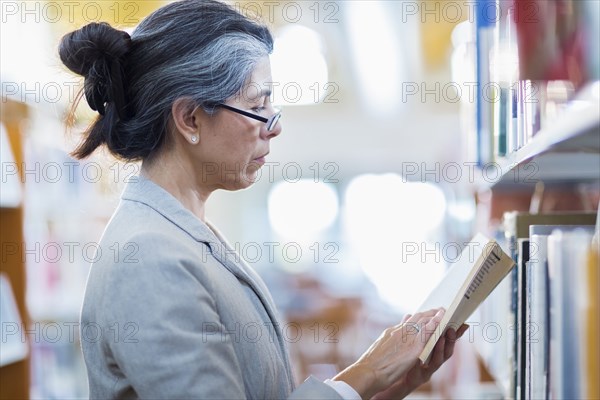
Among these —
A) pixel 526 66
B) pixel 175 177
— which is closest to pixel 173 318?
pixel 175 177

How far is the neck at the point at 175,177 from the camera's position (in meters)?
1.37

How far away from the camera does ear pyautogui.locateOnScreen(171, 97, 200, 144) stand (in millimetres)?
1351

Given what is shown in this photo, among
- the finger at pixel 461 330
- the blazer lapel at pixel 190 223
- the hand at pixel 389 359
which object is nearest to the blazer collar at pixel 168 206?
the blazer lapel at pixel 190 223

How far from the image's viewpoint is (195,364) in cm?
111

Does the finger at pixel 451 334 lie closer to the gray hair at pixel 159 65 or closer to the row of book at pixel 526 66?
the row of book at pixel 526 66

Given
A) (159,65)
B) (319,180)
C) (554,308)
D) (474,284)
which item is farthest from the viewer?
(319,180)

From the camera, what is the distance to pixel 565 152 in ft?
4.32

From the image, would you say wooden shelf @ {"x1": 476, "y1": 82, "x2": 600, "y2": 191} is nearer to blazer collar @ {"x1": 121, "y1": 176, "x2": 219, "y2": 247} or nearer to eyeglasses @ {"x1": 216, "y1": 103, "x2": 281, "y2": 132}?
eyeglasses @ {"x1": 216, "y1": 103, "x2": 281, "y2": 132}

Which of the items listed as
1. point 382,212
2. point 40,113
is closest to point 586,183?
point 40,113

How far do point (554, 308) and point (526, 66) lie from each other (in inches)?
12.5

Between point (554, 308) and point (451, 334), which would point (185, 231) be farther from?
point (554, 308)

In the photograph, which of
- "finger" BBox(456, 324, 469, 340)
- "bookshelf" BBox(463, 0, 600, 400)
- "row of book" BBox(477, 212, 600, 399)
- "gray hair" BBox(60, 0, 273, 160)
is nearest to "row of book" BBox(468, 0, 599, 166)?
"bookshelf" BBox(463, 0, 600, 400)

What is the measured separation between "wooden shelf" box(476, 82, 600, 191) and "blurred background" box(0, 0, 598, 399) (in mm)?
125

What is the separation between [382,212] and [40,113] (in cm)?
696
